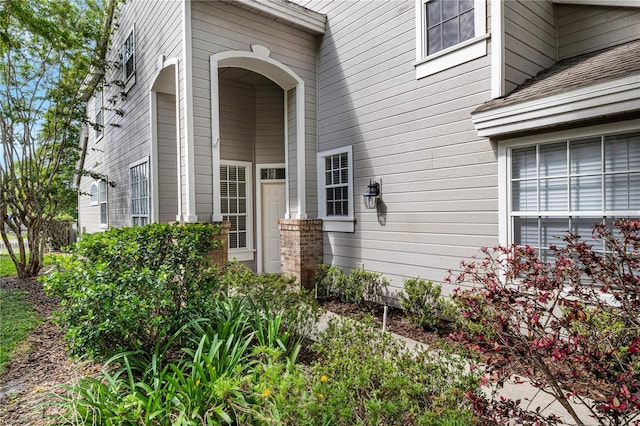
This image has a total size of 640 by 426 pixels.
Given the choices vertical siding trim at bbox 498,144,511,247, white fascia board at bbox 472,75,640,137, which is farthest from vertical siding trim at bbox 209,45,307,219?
vertical siding trim at bbox 498,144,511,247

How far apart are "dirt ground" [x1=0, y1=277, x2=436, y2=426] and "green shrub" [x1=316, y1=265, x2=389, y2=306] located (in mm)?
735

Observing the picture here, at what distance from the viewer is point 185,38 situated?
18.8 ft

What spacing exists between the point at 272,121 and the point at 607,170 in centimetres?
690

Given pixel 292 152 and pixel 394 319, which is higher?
pixel 292 152

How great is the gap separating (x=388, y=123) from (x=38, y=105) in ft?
27.0

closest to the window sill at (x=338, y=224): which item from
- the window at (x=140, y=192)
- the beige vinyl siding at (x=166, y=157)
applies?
the beige vinyl siding at (x=166, y=157)

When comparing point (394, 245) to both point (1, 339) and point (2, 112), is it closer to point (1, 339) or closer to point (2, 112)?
point (1, 339)

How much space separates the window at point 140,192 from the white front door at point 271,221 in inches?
105

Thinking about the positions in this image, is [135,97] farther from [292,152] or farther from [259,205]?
[292,152]

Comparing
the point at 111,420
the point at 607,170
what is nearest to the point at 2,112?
the point at 111,420

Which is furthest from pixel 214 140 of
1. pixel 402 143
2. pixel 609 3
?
pixel 609 3

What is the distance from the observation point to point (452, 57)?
5141mm

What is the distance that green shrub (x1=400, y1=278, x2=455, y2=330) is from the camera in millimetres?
4984

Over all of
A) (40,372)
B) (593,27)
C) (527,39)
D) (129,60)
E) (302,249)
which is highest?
(129,60)
